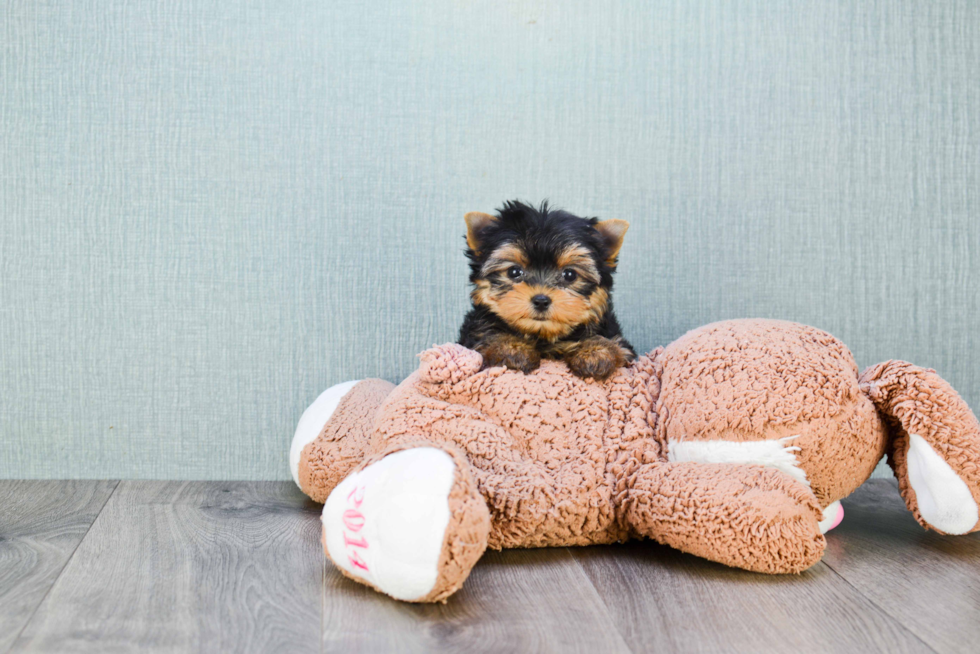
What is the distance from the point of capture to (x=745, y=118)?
6.66 feet

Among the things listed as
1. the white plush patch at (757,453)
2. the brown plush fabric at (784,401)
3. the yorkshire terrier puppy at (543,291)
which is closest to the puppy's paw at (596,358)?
the yorkshire terrier puppy at (543,291)

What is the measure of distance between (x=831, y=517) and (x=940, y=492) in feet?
0.70

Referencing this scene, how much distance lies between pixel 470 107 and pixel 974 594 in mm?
1481

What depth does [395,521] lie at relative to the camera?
1.08m

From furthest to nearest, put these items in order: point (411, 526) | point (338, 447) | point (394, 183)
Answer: point (394, 183) < point (338, 447) < point (411, 526)

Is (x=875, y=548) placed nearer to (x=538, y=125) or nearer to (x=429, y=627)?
(x=429, y=627)

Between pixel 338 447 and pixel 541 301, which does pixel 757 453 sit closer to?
pixel 541 301

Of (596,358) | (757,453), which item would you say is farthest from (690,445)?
(596,358)

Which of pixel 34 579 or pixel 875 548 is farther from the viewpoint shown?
pixel 875 548

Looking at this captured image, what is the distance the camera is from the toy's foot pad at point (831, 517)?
1.51 m

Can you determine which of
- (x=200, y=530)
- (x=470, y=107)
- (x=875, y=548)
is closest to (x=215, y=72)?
(x=470, y=107)

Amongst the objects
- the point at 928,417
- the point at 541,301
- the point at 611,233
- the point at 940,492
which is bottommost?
the point at 940,492

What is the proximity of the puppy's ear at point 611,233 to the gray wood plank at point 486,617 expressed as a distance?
0.63 m

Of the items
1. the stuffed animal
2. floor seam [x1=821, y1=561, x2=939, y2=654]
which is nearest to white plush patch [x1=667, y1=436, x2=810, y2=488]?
the stuffed animal
